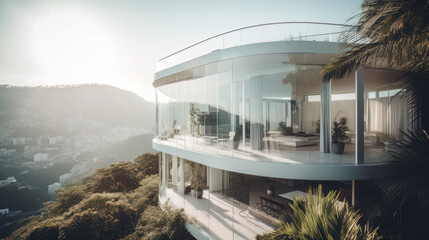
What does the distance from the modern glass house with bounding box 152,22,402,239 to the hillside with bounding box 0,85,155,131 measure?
54.5 meters

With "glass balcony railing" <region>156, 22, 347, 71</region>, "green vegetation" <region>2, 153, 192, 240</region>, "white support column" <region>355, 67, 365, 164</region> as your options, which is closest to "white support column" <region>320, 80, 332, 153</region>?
"glass balcony railing" <region>156, 22, 347, 71</region>

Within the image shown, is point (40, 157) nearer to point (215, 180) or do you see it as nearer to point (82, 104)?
point (82, 104)

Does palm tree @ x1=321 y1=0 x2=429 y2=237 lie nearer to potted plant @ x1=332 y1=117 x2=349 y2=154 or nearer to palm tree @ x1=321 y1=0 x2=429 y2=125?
palm tree @ x1=321 y1=0 x2=429 y2=125

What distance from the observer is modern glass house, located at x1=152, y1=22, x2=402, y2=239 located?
20.5 ft

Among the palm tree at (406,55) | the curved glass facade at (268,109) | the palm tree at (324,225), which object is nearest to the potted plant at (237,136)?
the curved glass facade at (268,109)

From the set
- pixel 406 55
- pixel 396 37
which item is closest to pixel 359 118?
pixel 406 55

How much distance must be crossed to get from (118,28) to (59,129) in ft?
120

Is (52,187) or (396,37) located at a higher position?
(396,37)

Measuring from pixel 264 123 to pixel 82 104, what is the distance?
2593 inches

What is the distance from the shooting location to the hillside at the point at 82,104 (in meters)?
50.4

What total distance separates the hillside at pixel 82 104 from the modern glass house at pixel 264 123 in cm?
5447

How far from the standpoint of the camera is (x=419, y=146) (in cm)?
500

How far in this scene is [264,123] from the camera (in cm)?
782

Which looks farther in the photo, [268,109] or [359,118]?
[268,109]
